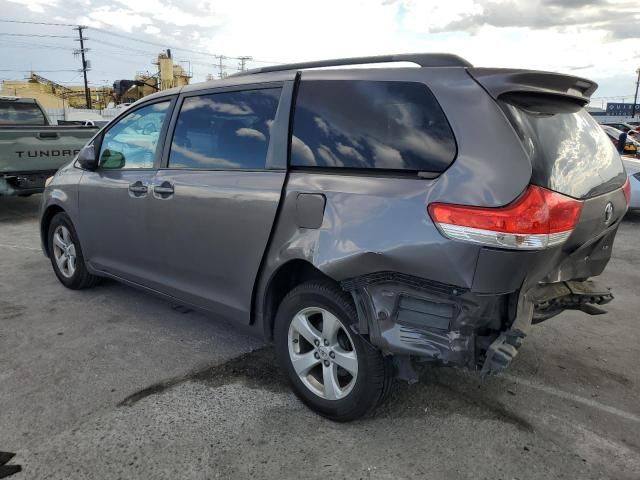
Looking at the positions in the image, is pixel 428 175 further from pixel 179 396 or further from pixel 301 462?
pixel 179 396

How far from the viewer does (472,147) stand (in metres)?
2.37

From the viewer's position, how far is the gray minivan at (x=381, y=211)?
234 centimetres

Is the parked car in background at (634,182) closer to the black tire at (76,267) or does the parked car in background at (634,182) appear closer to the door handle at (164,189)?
the door handle at (164,189)

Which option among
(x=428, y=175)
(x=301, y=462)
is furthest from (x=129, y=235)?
(x=428, y=175)

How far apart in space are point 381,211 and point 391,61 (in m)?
0.88

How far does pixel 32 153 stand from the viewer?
8.72 meters

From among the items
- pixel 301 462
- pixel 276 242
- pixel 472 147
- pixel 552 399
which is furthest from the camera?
pixel 552 399

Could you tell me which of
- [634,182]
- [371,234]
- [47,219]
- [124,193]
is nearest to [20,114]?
[47,219]

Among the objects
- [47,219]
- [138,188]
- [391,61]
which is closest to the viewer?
[391,61]

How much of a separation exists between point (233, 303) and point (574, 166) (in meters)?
2.10

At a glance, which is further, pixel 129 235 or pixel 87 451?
pixel 129 235

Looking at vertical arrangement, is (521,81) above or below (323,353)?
above

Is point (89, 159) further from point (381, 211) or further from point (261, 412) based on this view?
point (381, 211)

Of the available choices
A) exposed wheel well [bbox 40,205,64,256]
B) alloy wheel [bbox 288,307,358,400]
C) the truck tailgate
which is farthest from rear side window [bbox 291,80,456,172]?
the truck tailgate
